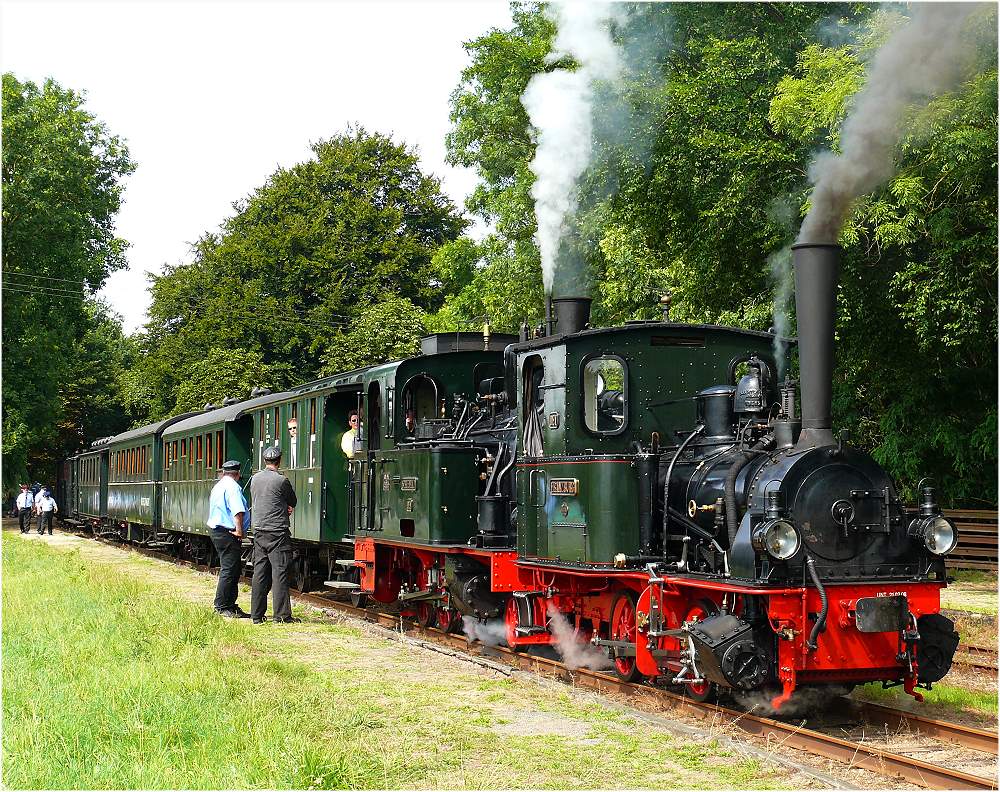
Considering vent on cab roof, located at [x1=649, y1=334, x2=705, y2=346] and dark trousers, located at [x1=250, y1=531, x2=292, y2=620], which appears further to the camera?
dark trousers, located at [x1=250, y1=531, x2=292, y2=620]

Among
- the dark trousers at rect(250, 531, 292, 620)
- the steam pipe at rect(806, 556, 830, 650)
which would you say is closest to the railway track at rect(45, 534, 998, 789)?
the steam pipe at rect(806, 556, 830, 650)

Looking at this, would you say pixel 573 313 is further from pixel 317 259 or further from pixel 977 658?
pixel 317 259

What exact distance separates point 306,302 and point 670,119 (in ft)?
87.5

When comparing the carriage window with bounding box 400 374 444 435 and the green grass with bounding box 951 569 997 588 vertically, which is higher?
the carriage window with bounding box 400 374 444 435

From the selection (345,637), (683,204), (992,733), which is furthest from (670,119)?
(992,733)

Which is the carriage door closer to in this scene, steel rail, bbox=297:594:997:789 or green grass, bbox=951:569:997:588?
steel rail, bbox=297:594:997:789

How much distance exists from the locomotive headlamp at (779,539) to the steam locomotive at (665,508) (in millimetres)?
14

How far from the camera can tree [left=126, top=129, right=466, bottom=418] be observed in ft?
134

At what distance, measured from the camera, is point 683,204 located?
682 inches

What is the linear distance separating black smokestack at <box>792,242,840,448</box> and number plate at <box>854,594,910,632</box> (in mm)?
1309

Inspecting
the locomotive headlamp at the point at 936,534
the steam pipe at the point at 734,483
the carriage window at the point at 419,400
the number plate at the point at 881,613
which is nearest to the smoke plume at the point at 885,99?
the steam pipe at the point at 734,483

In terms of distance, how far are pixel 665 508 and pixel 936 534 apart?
1.91 metres

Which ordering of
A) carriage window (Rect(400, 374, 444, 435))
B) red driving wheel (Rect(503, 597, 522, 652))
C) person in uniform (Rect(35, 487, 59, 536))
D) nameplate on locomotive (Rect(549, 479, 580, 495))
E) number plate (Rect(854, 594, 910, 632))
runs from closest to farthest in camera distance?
number plate (Rect(854, 594, 910, 632))
nameplate on locomotive (Rect(549, 479, 580, 495))
red driving wheel (Rect(503, 597, 522, 652))
carriage window (Rect(400, 374, 444, 435))
person in uniform (Rect(35, 487, 59, 536))

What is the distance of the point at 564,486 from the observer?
905cm
